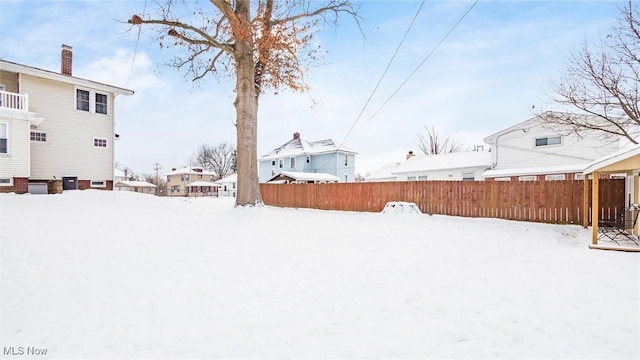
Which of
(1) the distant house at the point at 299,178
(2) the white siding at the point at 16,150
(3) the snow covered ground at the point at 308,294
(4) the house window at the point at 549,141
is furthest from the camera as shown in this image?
(1) the distant house at the point at 299,178

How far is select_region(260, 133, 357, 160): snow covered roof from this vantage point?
35094 mm

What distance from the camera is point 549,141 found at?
18.0 metres

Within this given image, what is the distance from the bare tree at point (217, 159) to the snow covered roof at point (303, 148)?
27243 mm

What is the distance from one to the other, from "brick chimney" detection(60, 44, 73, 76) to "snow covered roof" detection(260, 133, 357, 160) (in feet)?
70.5

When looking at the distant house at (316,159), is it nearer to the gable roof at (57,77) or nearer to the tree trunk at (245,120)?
the gable roof at (57,77)

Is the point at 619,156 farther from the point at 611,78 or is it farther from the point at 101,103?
the point at 101,103

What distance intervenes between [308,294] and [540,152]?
19224 millimetres

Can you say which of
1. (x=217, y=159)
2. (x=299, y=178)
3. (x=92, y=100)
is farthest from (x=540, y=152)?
(x=217, y=159)

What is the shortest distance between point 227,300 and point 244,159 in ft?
30.1

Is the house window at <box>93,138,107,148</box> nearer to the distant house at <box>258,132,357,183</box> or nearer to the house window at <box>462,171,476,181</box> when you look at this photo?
the distant house at <box>258,132,357,183</box>

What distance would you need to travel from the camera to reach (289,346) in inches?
127

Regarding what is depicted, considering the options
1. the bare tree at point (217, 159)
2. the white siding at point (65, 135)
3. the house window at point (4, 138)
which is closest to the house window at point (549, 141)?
the white siding at point (65, 135)

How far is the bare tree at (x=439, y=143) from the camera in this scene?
44.6 metres

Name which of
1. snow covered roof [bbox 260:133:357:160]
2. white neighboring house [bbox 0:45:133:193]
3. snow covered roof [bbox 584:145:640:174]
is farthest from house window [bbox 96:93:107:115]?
snow covered roof [bbox 584:145:640:174]
